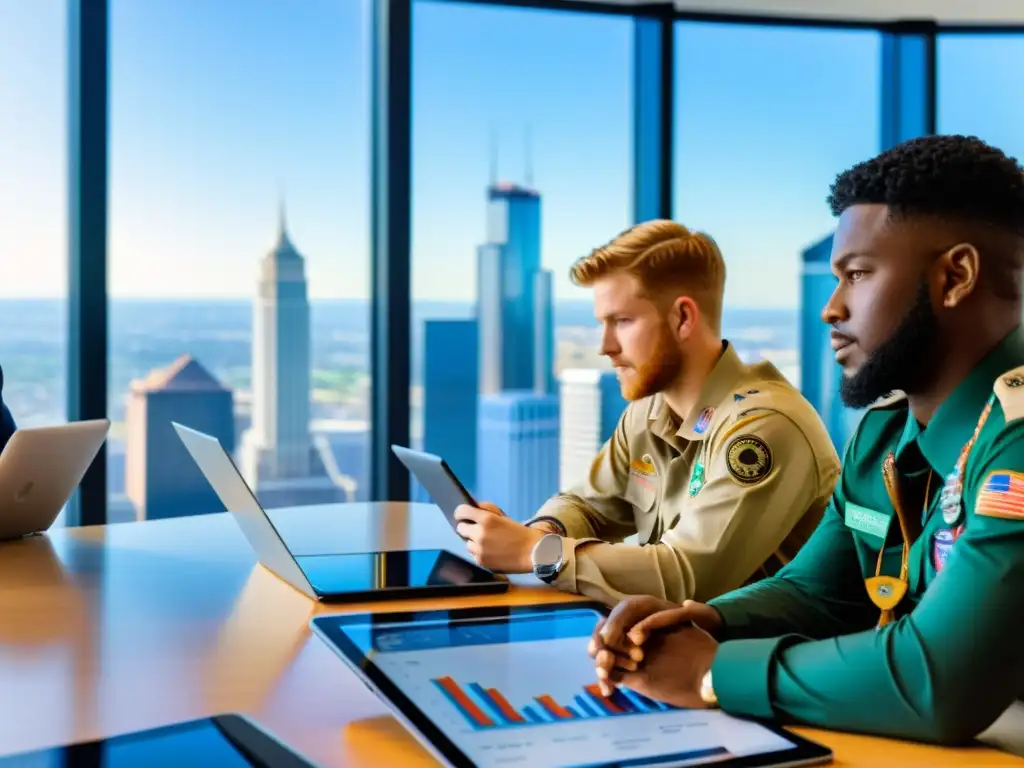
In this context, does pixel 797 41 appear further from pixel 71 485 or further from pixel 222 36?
pixel 71 485

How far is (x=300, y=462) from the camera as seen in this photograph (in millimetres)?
4445

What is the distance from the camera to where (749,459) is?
6.36 feet

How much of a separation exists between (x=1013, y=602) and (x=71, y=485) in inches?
76.4

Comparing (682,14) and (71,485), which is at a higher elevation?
(682,14)

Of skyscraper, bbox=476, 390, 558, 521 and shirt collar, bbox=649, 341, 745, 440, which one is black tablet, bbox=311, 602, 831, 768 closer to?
shirt collar, bbox=649, 341, 745, 440

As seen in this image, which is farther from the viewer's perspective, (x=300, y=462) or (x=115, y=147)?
(x=300, y=462)

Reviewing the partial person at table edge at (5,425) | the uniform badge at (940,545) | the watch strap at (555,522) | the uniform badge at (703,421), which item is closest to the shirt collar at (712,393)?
the uniform badge at (703,421)

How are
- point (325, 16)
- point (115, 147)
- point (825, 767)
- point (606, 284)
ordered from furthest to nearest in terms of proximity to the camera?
point (325, 16) < point (115, 147) < point (606, 284) < point (825, 767)

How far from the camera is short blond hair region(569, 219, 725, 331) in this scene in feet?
7.46

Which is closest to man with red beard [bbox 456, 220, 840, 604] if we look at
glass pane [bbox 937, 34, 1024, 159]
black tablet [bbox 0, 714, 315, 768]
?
black tablet [bbox 0, 714, 315, 768]

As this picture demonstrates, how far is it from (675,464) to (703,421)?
129 millimetres

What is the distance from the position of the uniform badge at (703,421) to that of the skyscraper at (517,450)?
2.52 meters

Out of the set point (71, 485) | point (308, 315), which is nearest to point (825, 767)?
point (71, 485)

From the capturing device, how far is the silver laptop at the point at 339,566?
1.76 metres
